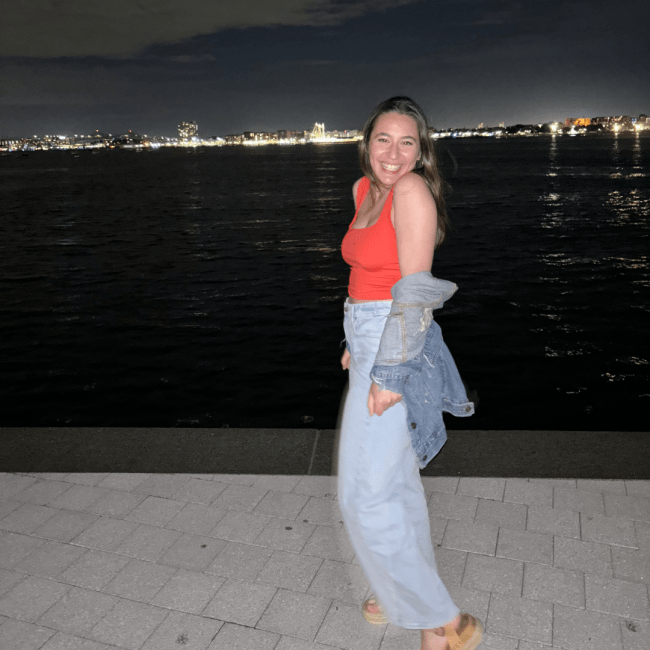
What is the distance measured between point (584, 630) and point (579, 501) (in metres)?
1.11

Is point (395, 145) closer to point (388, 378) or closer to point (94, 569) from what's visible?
point (388, 378)

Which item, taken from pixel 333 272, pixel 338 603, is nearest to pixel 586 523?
pixel 338 603

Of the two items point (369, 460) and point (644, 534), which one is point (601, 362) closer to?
point (644, 534)

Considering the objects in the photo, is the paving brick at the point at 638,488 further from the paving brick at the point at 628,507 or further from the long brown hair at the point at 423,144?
the long brown hair at the point at 423,144

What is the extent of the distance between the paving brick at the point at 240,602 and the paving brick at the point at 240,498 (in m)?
0.70

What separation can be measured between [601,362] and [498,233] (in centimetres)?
1365

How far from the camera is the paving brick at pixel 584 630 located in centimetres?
275

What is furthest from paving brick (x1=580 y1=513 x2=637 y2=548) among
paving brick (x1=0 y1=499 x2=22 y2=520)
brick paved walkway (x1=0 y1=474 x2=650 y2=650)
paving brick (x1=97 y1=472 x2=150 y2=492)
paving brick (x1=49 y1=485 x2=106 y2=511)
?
paving brick (x1=0 y1=499 x2=22 y2=520)

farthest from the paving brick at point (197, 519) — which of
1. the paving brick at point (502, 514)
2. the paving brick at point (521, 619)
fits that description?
the paving brick at point (521, 619)

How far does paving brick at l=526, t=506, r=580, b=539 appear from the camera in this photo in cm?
355

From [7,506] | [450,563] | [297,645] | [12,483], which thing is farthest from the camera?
[12,483]

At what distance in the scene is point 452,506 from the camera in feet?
12.6

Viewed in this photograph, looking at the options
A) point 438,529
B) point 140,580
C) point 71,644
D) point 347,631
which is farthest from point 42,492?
point 438,529

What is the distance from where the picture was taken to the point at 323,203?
34.9 metres
